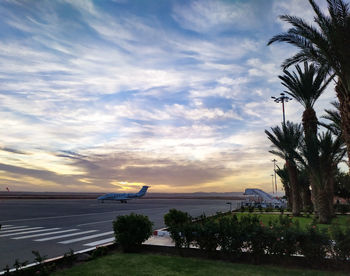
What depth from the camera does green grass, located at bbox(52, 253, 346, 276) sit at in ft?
24.1

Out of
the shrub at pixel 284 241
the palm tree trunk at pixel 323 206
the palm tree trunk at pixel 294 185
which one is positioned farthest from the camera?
the palm tree trunk at pixel 294 185

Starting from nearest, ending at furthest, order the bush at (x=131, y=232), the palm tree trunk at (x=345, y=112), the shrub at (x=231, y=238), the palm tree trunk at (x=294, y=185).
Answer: the shrub at (x=231, y=238), the bush at (x=131, y=232), the palm tree trunk at (x=345, y=112), the palm tree trunk at (x=294, y=185)

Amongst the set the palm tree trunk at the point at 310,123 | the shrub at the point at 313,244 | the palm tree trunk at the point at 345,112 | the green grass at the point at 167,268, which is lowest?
the green grass at the point at 167,268

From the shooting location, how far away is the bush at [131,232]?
391 inches

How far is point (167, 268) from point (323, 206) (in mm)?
16797

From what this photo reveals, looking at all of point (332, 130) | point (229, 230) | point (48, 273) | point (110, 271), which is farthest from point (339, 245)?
point (332, 130)

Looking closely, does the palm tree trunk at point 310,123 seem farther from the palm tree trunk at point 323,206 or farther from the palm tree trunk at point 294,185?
the palm tree trunk at point 294,185

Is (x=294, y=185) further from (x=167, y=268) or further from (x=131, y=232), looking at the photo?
(x=167, y=268)

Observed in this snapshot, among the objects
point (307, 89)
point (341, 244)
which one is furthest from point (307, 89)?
point (341, 244)

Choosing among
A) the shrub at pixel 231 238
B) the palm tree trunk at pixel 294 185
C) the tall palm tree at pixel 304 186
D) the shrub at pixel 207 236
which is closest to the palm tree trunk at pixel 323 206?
the palm tree trunk at pixel 294 185

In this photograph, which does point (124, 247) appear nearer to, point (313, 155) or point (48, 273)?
point (48, 273)

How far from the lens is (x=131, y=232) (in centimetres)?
1005

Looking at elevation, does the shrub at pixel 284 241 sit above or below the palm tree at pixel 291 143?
below

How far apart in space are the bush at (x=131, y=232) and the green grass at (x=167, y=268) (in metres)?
0.95
